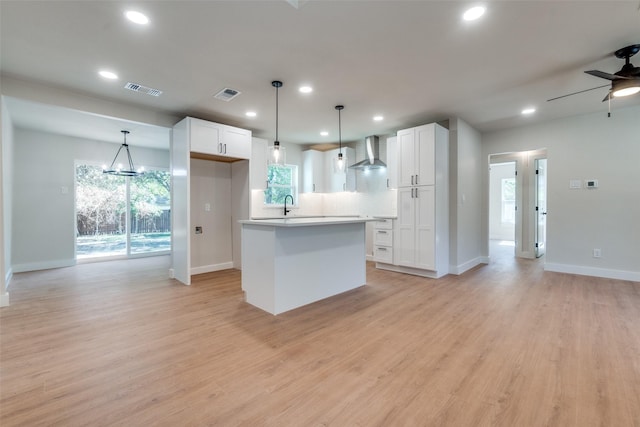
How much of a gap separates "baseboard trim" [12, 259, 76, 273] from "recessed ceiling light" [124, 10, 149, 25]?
18.9 ft

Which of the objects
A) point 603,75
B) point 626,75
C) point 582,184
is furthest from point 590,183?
point 603,75

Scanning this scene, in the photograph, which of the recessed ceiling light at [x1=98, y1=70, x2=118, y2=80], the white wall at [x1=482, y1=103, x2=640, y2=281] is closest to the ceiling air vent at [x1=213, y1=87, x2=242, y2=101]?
the recessed ceiling light at [x1=98, y1=70, x2=118, y2=80]

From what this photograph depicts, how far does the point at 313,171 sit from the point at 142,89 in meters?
3.80

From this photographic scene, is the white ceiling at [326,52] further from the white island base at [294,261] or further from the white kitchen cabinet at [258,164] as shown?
the white island base at [294,261]

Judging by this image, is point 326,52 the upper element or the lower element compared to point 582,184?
upper

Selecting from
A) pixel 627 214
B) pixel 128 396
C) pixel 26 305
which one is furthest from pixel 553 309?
pixel 26 305

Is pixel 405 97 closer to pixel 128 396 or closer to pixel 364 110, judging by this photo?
pixel 364 110

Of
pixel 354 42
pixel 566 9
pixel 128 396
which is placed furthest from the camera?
pixel 354 42

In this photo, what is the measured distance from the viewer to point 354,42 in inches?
101

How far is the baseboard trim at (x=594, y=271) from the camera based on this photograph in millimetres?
4414

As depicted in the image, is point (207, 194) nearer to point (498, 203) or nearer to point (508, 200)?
point (498, 203)

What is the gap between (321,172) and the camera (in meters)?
6.79

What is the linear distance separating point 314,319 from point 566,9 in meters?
3.54

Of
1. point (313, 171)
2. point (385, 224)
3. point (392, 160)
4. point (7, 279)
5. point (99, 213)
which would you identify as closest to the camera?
point (7, 279)
